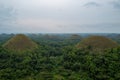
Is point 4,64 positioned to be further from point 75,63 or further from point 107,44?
point 107,44

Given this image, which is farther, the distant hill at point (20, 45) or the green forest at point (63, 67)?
the distant hill at point (20, 45)

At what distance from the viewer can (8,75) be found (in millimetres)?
19688

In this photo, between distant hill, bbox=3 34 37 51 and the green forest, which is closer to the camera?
the green forest

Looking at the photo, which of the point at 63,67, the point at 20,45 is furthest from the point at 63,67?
the point at 20,45

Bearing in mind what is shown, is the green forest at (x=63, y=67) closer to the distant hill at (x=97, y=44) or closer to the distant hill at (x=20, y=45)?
the distant hill at (x=97, y=44)

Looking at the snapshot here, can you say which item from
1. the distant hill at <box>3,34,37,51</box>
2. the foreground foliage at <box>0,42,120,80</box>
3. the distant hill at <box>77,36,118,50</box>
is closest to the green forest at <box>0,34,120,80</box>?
the foreground foliage at <box>0,42,120,80</box>

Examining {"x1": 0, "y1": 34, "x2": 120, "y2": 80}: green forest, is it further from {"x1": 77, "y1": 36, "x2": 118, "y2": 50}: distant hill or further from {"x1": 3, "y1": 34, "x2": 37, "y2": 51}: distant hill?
{"x1": 3, "y1": 34, "x2": 37, "y2": 51}: distant hill

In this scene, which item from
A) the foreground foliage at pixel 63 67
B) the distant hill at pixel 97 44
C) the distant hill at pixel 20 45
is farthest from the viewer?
the distant hill at pixel 20 45

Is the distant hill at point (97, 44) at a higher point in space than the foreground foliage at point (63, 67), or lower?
higher

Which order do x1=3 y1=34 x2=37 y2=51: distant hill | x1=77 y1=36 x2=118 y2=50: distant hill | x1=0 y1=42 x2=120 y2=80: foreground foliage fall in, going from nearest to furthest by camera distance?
x1=0 y1=42 x2=120 y2=80: foreground foliage
x1=77 y1=36 x2=118 y2=50: distant hill
x1=3 y1=34 x2=37 y2=51: distant hill

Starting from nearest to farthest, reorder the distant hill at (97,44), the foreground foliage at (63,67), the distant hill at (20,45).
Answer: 1. the foreground foliage at (63,67)
2. the distant hill at (97,44)
3. the distant hill at (20,45)

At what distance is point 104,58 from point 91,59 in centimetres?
142

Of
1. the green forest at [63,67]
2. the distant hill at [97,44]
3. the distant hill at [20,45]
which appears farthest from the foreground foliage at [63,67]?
the distant hill at [20,45]

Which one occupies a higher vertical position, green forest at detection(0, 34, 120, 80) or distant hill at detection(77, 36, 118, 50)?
distant hill at detection(77, 36, 118, 50)
